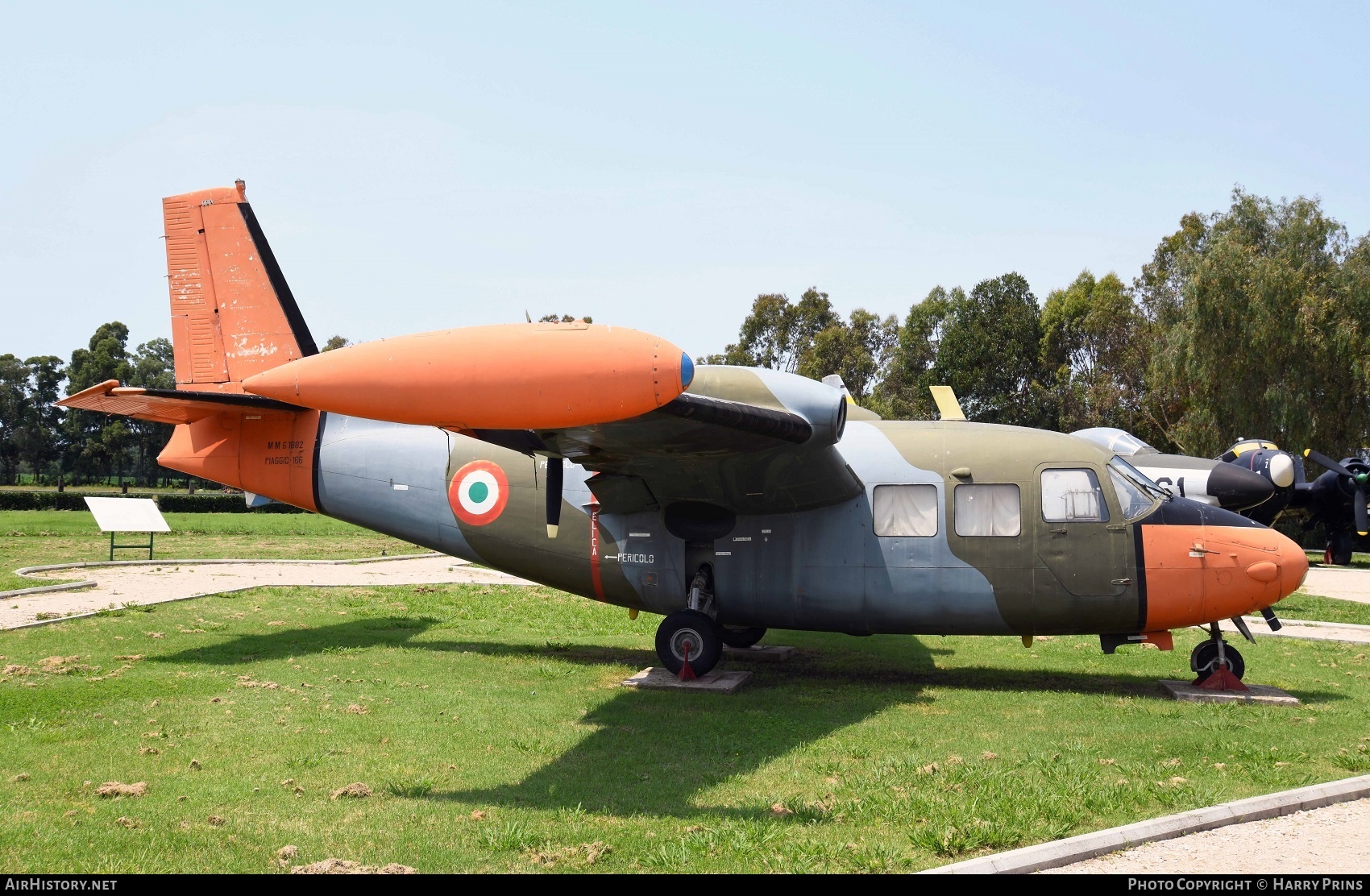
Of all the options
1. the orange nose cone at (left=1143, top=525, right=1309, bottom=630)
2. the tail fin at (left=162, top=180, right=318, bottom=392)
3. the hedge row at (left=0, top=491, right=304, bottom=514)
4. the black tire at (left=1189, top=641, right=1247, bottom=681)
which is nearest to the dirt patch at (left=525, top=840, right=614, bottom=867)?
the orange nose cone at (left=1143, top=525, right=1309, bottom=630)

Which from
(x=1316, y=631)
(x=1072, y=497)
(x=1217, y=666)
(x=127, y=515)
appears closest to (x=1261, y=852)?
(x=1072, y=497)

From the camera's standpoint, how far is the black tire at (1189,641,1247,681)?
443 inches

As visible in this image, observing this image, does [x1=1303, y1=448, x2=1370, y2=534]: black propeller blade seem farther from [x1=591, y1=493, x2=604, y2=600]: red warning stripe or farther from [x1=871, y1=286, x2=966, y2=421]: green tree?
[x1=871, y1=286, x2=966, y2=421]: green tree

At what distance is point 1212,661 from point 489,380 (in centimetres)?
960

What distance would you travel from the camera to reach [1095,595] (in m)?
10.8

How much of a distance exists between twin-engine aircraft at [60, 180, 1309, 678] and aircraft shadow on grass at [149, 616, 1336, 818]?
2.68ft

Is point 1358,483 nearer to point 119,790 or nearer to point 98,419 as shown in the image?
point 119,790

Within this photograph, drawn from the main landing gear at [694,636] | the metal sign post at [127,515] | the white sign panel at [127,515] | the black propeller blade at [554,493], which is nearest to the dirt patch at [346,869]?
the black propeller blade at [554,493]

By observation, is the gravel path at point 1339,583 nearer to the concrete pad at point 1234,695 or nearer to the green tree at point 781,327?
the concrete pad at point 1234,695

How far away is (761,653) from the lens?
13758 mm

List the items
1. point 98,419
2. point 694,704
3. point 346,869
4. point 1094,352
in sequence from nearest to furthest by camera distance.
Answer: point 346,869, point 694,704, point 1094,352, point 98,419
